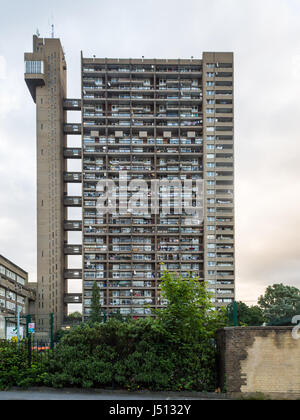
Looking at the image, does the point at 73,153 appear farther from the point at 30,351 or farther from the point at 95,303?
the point at 30,351

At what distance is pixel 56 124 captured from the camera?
105875mm

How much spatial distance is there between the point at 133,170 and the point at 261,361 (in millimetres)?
88965

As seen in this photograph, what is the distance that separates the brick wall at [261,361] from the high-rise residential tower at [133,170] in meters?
81.3

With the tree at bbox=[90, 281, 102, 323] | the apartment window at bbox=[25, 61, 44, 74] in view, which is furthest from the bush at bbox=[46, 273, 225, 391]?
the apartment window at bbox=[25, 61, 44, 74]

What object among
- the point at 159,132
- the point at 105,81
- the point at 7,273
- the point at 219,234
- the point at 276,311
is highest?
the point at 105,81

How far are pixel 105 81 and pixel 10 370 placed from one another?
9327cm

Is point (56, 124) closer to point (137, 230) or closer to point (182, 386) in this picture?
point (137, 230)

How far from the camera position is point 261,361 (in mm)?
18188

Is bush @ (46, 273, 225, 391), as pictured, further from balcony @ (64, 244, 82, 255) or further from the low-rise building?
balcony @ (64, 244, 82, 255)

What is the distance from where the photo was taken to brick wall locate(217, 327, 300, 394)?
1806cm

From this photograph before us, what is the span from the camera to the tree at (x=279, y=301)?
91.7 m

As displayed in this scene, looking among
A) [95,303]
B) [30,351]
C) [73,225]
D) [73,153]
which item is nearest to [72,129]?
[73,153]

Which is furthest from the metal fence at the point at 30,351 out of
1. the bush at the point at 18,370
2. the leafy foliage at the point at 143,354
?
the leafy foliage at the point at 143,354
